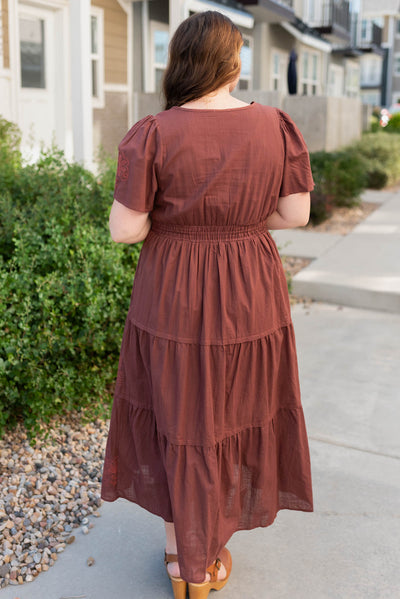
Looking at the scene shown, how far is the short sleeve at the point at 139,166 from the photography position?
71.2 inches

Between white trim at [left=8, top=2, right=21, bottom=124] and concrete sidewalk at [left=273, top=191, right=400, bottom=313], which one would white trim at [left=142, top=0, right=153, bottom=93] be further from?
concrete sidewalk at [left=273, top=191, right=400, bottom=313]

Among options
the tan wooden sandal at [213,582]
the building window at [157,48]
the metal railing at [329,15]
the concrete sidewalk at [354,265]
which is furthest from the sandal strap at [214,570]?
the metal railing at [329,15]

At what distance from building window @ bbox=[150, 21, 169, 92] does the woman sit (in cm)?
940

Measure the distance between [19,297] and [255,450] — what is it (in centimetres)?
156

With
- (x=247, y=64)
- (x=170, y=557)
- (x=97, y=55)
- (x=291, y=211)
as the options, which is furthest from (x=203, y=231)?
(x=247, y=64)

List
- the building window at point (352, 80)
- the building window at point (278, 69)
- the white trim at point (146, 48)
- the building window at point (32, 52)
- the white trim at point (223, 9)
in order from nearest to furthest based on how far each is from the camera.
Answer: the building window at point (32, 52) < the white trim at point (223, 9) < the white trim at point (146, 48) < the building window at point (278, 69) < the building window at point (352, 80)

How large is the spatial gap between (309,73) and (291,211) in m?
19.0

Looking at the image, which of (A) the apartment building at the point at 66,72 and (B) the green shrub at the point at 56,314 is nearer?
(B) the green shrub at the point at 56,314

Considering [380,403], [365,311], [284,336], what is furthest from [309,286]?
[284,336]

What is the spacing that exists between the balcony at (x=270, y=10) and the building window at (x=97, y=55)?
475cm

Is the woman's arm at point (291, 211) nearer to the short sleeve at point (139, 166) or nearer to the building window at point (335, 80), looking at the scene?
the short sleeve at point (139, 166)

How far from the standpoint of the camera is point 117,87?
10469 mm

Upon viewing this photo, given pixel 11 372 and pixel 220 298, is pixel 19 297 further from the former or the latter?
pixel 220 298

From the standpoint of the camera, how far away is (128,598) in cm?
228
